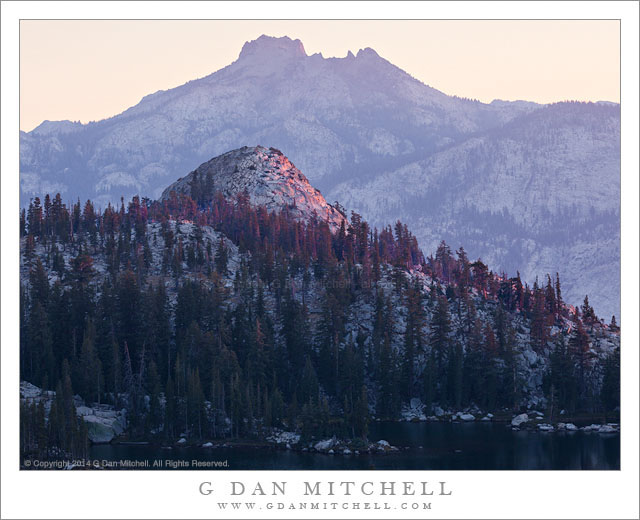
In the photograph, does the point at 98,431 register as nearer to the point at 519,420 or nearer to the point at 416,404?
the point at 416,404

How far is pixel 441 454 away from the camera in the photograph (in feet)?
408

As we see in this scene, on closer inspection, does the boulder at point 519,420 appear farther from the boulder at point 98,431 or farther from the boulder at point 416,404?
the boulder at point 98,431

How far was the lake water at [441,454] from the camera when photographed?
375 ft

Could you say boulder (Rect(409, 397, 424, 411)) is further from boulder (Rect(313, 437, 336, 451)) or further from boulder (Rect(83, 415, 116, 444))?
boulder (Rect(83, 415, 116, 444))

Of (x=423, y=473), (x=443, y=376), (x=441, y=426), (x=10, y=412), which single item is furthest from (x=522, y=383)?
(x=10, y=412)

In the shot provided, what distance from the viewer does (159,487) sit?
82.7 metres

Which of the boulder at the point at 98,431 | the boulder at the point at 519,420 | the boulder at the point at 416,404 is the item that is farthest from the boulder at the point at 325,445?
the boulder at the point at 416,404

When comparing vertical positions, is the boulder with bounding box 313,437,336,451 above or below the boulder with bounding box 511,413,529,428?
above

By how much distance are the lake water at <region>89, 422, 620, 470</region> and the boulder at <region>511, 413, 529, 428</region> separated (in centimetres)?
1018

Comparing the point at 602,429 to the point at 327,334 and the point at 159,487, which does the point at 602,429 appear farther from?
the point at 159,487

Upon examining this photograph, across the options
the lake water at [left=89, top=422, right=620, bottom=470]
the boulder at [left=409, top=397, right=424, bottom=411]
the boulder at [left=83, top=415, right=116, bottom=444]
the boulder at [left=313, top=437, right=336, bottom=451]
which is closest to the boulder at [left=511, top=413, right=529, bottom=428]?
the lake water at [left=89, top=422, right=620, bottom=470]

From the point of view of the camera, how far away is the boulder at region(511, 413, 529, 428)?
15754 cm

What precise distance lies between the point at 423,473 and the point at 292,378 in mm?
95319

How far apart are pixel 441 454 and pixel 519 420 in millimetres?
38887
